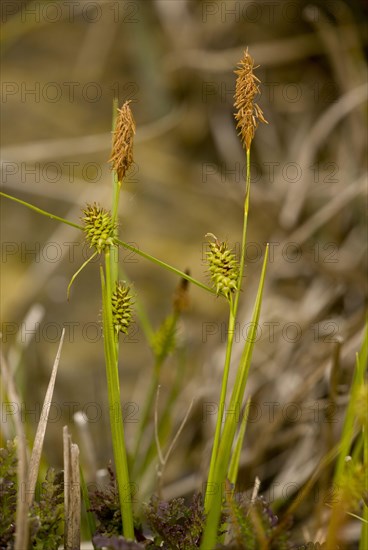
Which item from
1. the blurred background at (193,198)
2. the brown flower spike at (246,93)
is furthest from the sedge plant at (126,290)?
the blurred background at (193,198)

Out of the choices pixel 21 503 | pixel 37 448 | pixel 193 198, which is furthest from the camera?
pixel 193 198

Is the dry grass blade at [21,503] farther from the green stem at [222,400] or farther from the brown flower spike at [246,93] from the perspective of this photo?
the brown flower spike at [246,93]

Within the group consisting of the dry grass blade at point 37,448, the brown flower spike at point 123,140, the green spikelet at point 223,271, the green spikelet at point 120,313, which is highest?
the brown flower spike at point 123,140

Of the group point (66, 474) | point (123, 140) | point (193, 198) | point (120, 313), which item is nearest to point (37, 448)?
point (66, 474)

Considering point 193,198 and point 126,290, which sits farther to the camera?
point 193,198

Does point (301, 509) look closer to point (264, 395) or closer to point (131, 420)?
point (264, 395)

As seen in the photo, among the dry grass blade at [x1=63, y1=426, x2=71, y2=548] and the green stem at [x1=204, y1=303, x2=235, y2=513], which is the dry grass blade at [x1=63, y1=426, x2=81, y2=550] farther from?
the green stem at [x1=204, y1=303, x2=235, y2=513]

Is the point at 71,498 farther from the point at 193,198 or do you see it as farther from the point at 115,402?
the point at 193,198
